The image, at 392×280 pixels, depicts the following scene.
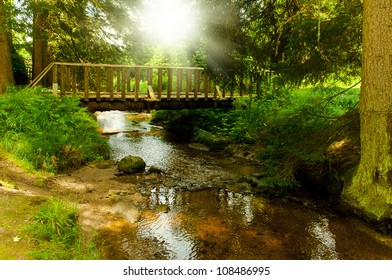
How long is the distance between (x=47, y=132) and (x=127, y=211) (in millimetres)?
3559

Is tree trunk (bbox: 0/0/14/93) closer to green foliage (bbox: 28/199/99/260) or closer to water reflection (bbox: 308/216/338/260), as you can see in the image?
green foliage (bbox: 28/199/99/260)

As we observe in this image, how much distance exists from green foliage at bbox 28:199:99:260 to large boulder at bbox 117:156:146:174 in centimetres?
331

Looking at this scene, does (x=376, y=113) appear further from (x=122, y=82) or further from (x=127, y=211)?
(x=122, y=82)

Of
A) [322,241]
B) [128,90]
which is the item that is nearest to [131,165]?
[322,241]

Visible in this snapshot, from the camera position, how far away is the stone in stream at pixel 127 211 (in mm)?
5469

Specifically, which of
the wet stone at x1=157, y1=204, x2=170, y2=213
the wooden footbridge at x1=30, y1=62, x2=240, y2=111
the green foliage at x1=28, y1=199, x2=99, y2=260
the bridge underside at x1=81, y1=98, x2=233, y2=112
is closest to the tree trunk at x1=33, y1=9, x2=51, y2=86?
the wooden footbridge at x1=30, y1=62, x2=240, y2=111

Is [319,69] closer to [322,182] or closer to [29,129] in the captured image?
[322,182]

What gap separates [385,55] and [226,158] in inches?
231

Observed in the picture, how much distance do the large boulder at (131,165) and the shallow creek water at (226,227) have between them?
0.26 m

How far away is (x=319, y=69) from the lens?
6684 millimetres

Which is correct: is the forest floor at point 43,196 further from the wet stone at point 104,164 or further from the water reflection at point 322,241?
the water reflection at point 322,241

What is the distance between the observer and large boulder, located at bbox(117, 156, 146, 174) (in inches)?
318

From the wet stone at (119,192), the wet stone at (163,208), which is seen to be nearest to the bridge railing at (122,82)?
the wet stone at (119,192)

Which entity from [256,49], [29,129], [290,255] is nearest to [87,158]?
[29,129]
